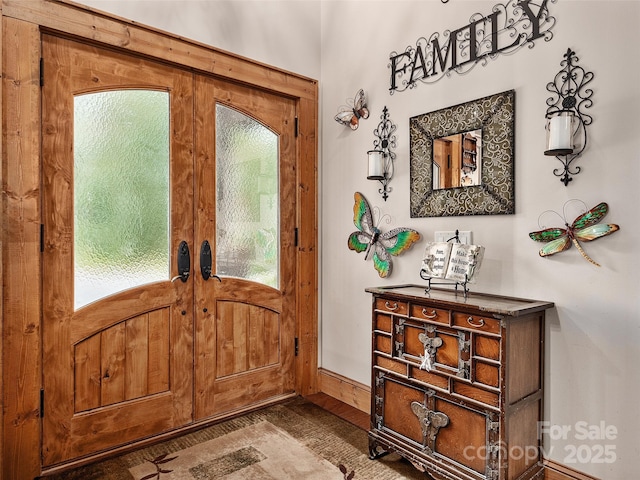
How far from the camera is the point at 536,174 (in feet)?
6.69

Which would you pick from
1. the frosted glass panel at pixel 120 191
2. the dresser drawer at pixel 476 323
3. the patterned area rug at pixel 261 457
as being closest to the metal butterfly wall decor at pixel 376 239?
the dresser drawer at pixel 476 323

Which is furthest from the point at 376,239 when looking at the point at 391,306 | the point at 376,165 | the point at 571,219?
the point at 571,219

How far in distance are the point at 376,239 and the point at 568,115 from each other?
53.0 inches

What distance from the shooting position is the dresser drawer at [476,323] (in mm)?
1815

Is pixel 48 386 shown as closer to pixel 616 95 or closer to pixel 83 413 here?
pixel 83 413

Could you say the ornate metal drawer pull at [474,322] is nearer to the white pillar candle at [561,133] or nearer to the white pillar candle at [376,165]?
the white pillar candle at [561,133]

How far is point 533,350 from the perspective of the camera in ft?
6.41

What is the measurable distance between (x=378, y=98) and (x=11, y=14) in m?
2.07

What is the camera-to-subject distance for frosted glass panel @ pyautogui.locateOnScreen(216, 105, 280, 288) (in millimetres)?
2826

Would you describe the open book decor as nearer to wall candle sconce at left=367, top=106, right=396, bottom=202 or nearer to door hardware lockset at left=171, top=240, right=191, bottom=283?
wall candle sconce at left=367, top=106, right=396, bottom=202

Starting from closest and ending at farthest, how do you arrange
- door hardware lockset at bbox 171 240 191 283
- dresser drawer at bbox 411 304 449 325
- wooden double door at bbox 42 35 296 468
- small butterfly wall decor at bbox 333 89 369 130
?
dresser drawer at bbox 411 304 449 325 < wooden double door at bbox 42 35 296 468 < door hardware lockset at bbox 171 240 191 283 < small butterfly wall decor at bbox 333 89 369 130

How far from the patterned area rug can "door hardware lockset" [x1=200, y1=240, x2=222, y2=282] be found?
3.24 feet

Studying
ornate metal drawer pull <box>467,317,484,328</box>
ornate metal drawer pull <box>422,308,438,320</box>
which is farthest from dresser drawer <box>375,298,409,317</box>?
ornate metal drawer pull <box>467,317,484,328</box>

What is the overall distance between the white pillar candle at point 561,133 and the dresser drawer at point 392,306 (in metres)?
Result: 1.01
